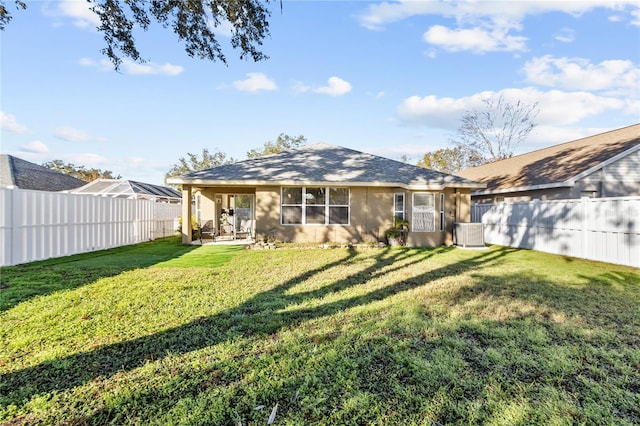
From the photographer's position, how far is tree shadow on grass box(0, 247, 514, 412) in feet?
9.98

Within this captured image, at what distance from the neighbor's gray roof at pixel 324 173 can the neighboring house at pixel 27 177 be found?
42.1ft

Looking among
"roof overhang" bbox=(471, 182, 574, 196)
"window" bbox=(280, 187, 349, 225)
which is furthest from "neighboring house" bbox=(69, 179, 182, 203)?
"roof overhang" bbox=(471, 182, 574, 196)

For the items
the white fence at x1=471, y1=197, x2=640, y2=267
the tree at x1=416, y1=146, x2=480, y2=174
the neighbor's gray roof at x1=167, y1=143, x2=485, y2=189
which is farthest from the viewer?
the tree at x1=416, y1=146, x2=480, y2=174

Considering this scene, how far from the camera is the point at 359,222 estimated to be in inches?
539

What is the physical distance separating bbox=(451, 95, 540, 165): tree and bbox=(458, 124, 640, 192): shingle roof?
40.9 feet

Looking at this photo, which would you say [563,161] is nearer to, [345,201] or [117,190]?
[345,201]

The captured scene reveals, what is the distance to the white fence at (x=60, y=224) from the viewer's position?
813 centimetres

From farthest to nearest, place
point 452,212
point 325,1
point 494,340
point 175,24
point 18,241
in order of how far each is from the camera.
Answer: point 452,212
point 325,1
point 18,241
point 175,24
point 494,340

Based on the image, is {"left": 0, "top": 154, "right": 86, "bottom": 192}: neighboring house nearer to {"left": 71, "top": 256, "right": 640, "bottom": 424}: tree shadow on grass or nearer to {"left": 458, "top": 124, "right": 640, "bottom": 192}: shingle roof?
{"left": 71, "top": 256, "right": 640, "bottom": 424}: tree shadow on grass

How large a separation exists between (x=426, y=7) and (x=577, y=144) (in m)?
12.7

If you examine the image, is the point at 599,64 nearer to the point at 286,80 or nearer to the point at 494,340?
the point at 286,80

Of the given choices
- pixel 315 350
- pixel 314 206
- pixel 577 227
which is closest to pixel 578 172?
pixel 577 227

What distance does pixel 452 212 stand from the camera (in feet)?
46.5

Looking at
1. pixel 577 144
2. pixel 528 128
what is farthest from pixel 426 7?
pixel 528 128
